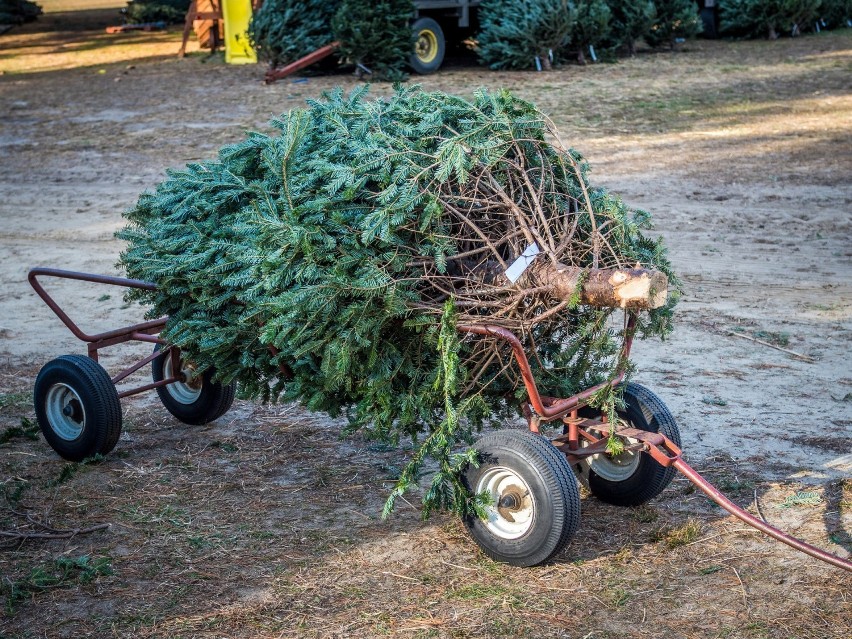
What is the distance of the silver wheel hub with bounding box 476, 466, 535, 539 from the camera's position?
4258 mm

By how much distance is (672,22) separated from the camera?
20609 mm

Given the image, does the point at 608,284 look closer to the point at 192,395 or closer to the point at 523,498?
the point at 523,498

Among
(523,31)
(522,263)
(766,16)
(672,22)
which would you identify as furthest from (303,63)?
(522,263)

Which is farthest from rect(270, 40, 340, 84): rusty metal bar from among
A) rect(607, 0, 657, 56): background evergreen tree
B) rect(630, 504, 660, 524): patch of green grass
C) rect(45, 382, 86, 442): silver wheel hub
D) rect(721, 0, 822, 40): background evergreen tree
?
rect(630, 504, 660, 524): patch of green grass

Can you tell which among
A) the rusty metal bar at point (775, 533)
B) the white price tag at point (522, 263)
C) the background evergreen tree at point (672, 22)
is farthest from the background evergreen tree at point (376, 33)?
the rusty metal bar at point (775, 533)

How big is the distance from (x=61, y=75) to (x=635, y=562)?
18.4 m

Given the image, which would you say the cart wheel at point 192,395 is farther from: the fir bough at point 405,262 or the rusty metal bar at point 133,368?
the fir bough at point 405,262

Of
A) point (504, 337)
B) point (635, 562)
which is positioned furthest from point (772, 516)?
point (504, 337)

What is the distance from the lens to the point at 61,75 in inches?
786

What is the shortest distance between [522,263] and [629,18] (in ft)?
53.3

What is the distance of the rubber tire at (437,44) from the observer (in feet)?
58.7

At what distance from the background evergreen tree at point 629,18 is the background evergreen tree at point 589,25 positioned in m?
0.56

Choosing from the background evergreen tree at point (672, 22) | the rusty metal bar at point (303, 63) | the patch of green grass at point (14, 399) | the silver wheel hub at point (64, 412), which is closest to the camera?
the silver wheel hub at point (64, 412)

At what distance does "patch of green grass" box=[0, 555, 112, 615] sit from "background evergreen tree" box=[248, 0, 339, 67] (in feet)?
46.3
